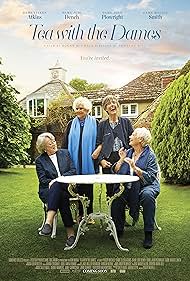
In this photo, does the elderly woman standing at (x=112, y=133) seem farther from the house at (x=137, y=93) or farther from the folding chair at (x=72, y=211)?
the folding chair at (x=72, y=211)

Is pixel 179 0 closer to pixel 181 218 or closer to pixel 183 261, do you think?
pixel 181 218

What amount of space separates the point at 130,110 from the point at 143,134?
0.15 meters

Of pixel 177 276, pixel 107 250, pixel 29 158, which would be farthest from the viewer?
pixel 29 158

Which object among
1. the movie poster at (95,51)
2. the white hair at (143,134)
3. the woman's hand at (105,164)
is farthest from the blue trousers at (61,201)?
the white hair at (143,134)

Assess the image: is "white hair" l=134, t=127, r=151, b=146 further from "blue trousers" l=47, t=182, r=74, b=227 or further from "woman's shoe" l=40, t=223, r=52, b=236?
"woman's shoe" l=40, t=223, r=52, b=236

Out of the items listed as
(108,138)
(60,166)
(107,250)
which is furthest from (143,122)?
(107,250)

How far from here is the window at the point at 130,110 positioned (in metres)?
2.58

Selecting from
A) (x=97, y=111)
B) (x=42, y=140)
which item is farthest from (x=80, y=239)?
(x=97, y=111)

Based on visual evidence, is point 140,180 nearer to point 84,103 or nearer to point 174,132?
point 174,132

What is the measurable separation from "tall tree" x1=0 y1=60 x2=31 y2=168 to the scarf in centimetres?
26

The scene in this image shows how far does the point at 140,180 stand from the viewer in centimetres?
262

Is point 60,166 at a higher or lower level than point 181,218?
higher

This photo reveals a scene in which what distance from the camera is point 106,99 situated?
2611 millimetres

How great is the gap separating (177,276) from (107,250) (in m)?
0.38
